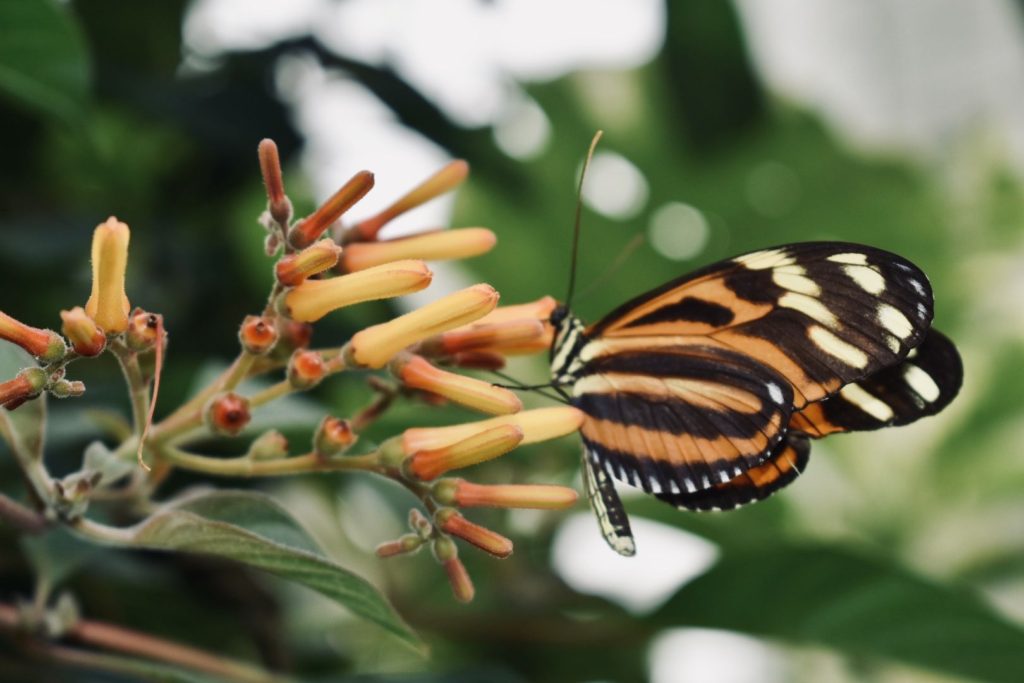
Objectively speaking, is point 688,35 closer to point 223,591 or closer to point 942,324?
point 942,324

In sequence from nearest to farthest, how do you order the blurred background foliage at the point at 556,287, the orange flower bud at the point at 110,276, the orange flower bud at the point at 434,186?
the orange flower bud at the point at 110,276 < the orange flower bud at the point at 434,186 < the blurred background foliage at the point at 556,287

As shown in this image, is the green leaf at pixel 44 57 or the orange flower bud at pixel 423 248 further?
the green leaf at pixel 44 57

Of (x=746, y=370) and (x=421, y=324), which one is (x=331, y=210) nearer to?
(x=421, y=324)

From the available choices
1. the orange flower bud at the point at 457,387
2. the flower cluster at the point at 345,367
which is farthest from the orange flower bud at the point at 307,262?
the orange flower bud at the point at 457,387

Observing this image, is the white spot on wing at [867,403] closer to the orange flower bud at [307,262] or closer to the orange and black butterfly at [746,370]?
the orange and black butterfly at [746,370]

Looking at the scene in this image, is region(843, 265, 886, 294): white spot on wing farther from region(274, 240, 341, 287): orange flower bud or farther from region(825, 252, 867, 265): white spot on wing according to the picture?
region(274, 240, 341, 287): orange flower bud
